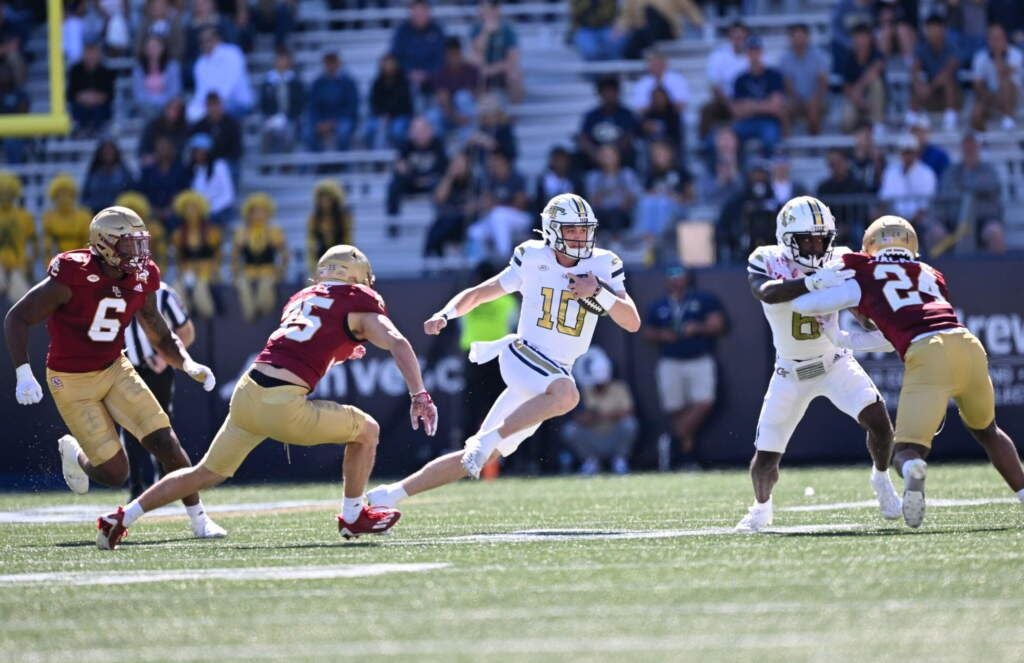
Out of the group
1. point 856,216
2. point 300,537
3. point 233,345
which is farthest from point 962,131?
point 300,537

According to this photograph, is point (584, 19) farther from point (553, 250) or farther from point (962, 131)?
point (553, 250)

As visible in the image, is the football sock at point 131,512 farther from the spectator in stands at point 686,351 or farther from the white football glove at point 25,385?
the spectator in stands at point 686,351

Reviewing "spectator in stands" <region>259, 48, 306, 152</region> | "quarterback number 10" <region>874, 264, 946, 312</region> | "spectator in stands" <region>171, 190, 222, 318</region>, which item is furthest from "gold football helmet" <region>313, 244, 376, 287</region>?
"spectator in stands" <region>259, 48, 306, 152</region>

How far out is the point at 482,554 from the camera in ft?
24.1

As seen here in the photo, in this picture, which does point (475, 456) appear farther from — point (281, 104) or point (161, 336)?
point (281, 104)

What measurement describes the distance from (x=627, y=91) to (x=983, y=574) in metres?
12.1

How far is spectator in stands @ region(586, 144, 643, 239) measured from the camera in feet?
52.2

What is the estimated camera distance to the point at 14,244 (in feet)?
52.0

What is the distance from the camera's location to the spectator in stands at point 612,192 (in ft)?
52.2

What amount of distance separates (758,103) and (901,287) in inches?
339

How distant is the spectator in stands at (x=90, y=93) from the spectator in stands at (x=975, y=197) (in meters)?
8.65

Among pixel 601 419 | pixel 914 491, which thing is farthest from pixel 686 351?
pixel 914 491

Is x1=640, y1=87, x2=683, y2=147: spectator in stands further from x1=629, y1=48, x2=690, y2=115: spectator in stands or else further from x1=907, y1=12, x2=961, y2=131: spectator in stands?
x1=907, y1=12, x2=961, y2=131: spectator in stands

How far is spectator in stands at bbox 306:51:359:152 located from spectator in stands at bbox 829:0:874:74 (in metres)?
4.77
